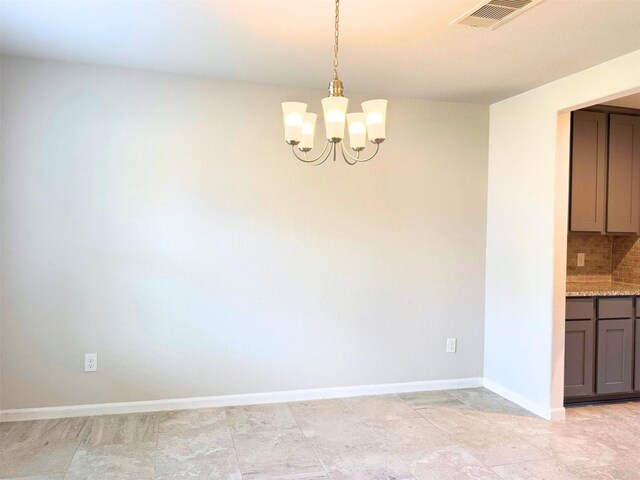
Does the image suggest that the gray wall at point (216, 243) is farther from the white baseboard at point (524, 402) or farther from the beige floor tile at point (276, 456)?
the beige floor tile at point (276, 456)

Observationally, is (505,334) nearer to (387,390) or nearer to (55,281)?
(387,390)

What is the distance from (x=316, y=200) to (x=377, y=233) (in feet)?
1.84

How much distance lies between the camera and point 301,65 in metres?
3.16

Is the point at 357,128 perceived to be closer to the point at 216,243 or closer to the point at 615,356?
the point at 216,243

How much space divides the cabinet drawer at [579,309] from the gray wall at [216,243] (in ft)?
2.35

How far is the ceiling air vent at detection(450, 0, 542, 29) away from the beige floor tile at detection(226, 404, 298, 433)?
2614 mm

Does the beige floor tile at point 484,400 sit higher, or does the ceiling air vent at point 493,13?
the ceiling air vent at point 493,13

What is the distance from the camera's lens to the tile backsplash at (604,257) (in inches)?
170

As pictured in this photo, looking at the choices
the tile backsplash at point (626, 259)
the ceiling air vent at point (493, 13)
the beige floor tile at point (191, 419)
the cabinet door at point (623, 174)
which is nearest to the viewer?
the ceiling air vent at point (493, 13)

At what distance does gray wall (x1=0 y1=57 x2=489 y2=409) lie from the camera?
323 centimetres

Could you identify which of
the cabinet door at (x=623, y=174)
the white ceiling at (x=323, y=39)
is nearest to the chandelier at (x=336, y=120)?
the white ceiling at (x=323, y=39)

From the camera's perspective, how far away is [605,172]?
3938 millimetres

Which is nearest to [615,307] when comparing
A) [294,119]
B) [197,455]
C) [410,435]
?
[410,435]

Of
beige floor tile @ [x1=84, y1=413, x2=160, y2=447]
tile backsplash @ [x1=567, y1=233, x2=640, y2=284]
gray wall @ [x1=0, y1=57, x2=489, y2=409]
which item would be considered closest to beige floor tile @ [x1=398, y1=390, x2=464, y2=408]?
gray wall @ [x1=0, y1=57, x2=489, y2=409]
